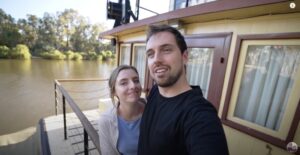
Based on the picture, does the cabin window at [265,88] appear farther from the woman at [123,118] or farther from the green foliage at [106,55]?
the green foliage at [106,55]

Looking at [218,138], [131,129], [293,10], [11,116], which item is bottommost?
[11,116]

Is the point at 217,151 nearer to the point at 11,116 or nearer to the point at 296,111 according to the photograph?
the point at 296,111

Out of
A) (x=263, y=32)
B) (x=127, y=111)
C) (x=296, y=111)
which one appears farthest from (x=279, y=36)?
(x=127, y=111)

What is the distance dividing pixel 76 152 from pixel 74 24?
2891 centimetres

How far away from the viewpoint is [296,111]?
130 cm

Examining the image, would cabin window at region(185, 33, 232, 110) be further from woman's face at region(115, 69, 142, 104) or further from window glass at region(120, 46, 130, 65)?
window glass at region(120, 46, 130, 65)

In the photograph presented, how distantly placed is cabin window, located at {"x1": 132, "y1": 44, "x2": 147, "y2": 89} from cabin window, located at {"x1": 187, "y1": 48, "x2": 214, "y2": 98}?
1.20 meters

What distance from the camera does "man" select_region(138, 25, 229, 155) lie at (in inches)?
22.4

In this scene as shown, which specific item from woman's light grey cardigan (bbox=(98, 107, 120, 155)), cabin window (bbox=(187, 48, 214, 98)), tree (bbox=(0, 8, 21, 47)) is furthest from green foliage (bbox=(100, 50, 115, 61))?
woman's light grey cardigan (bbox=(98, 107, 120, 155))

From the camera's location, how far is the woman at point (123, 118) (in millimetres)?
1078

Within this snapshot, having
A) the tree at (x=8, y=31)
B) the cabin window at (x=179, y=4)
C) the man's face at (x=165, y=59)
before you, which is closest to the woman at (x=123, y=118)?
the man's face at (x=165, y=59)

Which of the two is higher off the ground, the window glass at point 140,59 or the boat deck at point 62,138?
the window glass at point 140,59

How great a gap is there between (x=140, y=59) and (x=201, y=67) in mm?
1596

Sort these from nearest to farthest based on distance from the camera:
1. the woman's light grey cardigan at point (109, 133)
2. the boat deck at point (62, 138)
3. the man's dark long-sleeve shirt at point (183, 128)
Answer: the man's dark long-sleeve shirt at point (183, 128) < the woman's light grey cardigan at point (109, 133) < the boat deck at point (62, 138)
